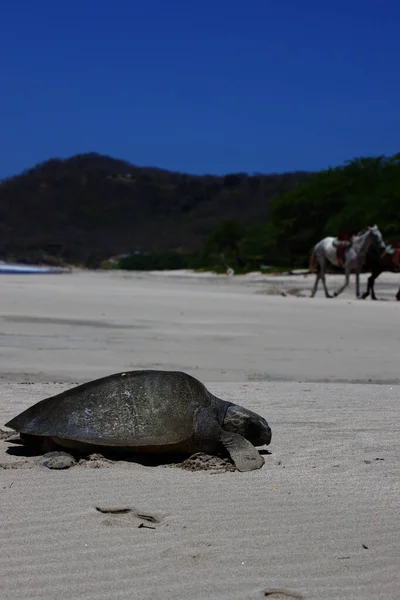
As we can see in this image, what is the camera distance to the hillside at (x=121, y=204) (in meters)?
147

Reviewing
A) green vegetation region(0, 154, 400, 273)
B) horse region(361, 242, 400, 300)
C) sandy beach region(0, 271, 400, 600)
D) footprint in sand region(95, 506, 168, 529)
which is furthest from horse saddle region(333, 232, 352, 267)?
footprint in sand region(95, 506, 168, 529)

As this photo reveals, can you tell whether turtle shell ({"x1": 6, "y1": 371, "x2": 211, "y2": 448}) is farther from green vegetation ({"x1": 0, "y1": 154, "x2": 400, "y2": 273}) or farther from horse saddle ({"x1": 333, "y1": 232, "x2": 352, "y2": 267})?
green vegetation ({"x1": 0, "y1": 154, "x2": 400, "y2": 273})

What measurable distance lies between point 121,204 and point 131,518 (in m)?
166

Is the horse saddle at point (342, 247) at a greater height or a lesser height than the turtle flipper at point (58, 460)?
greater

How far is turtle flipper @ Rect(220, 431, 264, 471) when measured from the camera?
18.9ft

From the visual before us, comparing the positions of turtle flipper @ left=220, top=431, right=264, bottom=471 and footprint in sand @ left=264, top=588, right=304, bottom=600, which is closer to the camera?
footprint in sand @ left=264, top=588, right=304, bottom=600

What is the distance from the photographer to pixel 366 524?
467 cm

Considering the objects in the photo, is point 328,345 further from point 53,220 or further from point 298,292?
point 53,220

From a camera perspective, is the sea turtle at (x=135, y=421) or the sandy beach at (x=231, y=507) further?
the sea turtle at (x=135, y=421)

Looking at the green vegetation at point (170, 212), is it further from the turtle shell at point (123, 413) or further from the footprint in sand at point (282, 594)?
the footprint in sand at point (282, 594)

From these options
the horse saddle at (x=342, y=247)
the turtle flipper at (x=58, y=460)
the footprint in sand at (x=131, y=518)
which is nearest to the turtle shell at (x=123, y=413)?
the turtle flipper at (x=58, y=460)

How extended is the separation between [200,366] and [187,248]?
406 feet

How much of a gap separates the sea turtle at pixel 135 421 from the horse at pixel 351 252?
20409 mm

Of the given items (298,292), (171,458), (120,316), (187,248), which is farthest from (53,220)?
(171,458)
